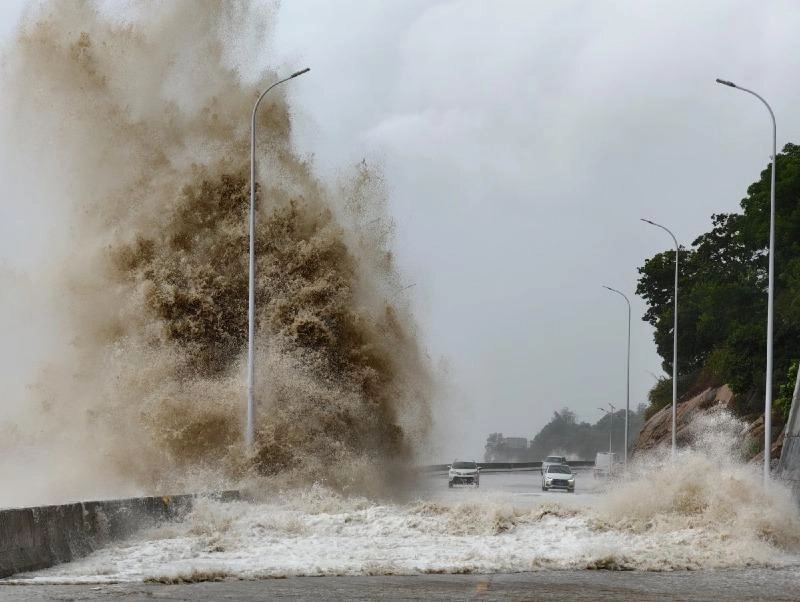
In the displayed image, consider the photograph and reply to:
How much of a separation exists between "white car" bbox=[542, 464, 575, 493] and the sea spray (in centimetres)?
2010

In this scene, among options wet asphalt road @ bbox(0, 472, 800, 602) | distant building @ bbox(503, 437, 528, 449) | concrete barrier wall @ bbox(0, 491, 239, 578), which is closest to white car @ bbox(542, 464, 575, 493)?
concrete barrier wall @ bbox(0, 491, 239, 578)

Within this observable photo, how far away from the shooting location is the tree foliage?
181ft

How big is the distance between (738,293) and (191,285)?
135ft

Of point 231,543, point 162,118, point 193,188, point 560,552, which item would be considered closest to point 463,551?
point 560,552

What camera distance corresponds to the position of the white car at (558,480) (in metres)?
54.2

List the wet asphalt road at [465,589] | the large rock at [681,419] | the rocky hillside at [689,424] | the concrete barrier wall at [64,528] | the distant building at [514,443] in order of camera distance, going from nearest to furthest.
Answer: the wet asphalt road at [465,589], the concrete barrier wall at [64,528], the rocky hillside at [689,424], the large rock at [681,419], the distant building at [514,443]

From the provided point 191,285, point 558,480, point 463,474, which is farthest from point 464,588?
point 463,474

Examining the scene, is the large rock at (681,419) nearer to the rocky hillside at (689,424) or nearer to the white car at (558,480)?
the rocky hillside at (689,424)

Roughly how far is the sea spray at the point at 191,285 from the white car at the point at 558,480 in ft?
65.9

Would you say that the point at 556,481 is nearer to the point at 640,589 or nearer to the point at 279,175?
the point at 279,175

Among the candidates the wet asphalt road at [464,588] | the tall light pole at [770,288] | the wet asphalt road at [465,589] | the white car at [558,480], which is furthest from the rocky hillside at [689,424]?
the wet asphalt road at [465,589]

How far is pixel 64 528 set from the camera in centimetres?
1616

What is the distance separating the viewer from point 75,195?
107 ft

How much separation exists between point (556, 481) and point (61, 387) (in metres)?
27.0
